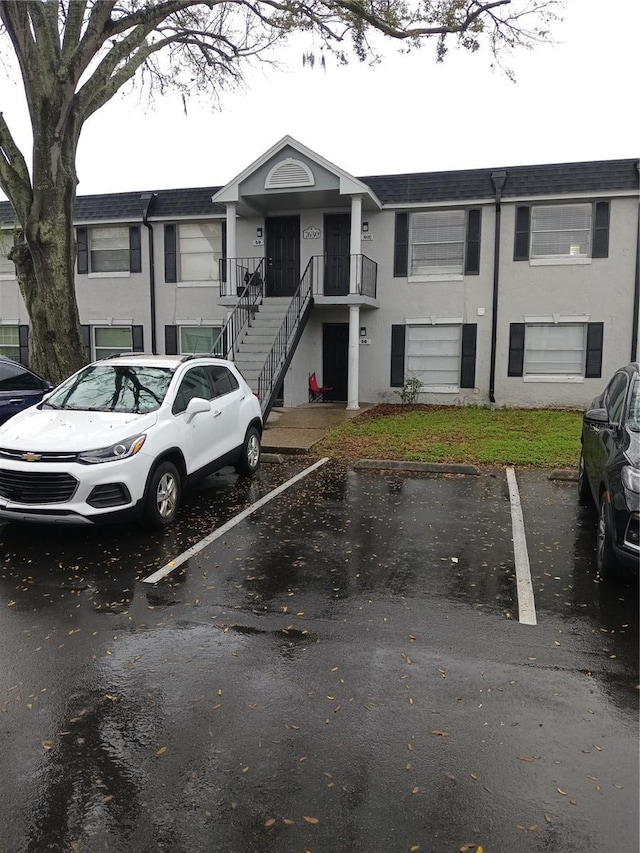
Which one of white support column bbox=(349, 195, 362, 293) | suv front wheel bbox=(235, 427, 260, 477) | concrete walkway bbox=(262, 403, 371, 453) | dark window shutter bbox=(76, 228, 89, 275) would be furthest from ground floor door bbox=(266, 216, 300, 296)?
suv front wheel bbox=(235, 427, 260, 477)

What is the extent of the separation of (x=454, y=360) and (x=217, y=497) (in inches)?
423

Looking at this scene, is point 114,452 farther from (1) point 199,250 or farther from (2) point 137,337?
(2) point 137,337

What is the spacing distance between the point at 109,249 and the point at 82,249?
0.83m

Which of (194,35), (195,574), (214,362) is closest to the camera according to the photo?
(195,574)

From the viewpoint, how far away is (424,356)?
17.2 m

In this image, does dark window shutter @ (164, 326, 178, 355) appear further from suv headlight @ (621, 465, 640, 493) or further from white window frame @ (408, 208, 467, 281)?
suv headlight @ (621, 465, 640, 493)

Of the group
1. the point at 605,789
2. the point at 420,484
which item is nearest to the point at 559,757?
the point at 605,789

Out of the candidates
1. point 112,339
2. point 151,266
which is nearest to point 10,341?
point 112,339

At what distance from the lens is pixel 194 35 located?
14.2 m

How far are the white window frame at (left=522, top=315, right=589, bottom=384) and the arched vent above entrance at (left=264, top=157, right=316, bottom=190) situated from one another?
660 centimetres

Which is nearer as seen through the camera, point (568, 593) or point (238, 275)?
point (568, 593)

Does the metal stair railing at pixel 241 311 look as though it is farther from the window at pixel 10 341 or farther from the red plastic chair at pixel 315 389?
the window at pixel 10 341

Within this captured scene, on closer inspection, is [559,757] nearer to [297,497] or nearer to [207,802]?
[207,802]

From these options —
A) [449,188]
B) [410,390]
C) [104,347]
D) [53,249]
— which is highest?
[449,188]
